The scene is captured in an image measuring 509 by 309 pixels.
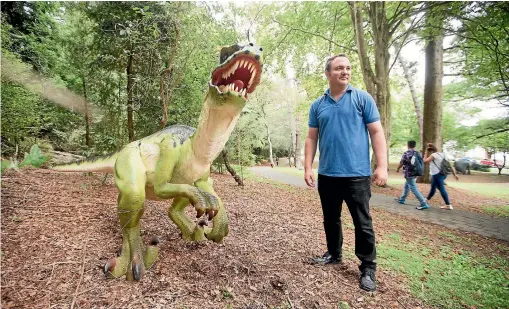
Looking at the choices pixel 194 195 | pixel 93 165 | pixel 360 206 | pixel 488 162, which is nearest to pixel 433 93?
pixel 488 162

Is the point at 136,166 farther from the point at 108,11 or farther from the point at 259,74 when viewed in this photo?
the point at 108,11

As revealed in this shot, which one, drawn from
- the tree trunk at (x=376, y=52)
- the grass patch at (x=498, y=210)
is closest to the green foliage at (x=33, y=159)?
the grass patch at (x=498, y=210)

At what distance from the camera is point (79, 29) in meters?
6.36

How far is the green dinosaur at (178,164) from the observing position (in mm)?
1755

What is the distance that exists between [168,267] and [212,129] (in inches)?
49.0

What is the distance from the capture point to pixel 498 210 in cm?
641

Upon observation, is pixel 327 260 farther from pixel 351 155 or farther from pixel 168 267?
pixel 168 267

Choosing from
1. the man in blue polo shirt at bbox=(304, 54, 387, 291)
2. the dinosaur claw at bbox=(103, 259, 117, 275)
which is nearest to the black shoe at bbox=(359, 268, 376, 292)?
the man in blue polo shirt at bbox=(304, 54, 387, 291)

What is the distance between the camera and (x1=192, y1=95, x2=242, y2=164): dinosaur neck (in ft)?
6.00

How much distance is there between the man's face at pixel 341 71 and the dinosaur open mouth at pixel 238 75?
89 centimetres

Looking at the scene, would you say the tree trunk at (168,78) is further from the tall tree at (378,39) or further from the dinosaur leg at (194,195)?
the tall tree at (378,39)

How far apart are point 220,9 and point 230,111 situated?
4.37m

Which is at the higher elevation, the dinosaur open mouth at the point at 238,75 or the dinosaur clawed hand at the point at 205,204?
the dinosaur open mouth at the point at 238,75

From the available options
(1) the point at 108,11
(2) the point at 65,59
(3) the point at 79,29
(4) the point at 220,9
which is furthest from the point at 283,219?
(2) the point at 65,59
